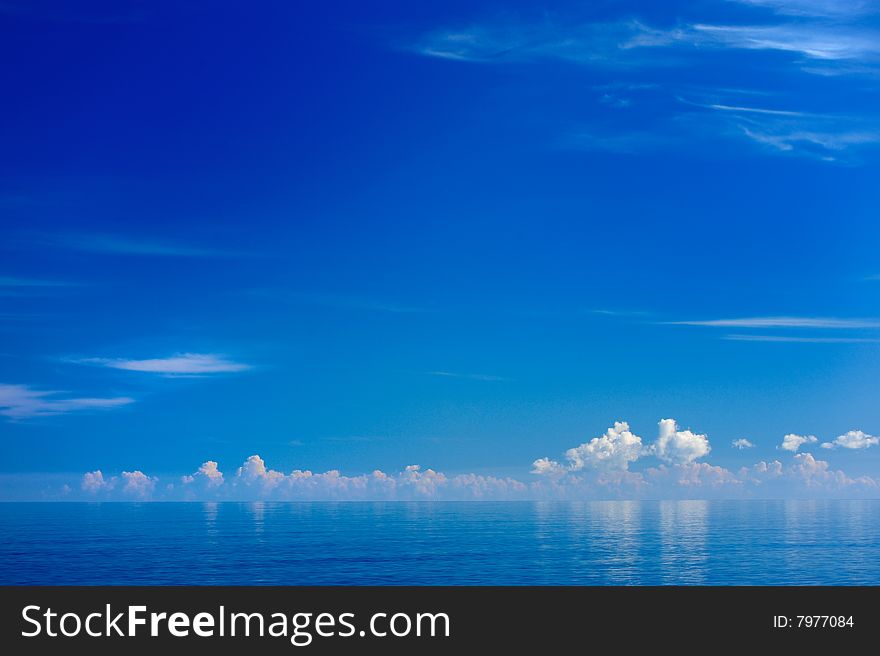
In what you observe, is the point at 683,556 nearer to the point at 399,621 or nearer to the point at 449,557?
the point at 449,557

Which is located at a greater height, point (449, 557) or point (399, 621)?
point (399, 621)

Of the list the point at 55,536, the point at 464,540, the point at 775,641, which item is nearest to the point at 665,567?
the point at 464,540

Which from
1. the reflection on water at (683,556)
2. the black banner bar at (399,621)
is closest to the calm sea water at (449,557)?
the reflection on water at (683,556)

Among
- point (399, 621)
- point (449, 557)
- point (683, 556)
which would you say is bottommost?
point (449, 557)

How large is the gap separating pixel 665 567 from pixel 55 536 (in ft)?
255

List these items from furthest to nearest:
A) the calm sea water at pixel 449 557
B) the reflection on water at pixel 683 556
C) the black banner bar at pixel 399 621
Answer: the calm sea water at pixel 449 557, the reflection on water at pixel 683 556, the black banner bar at pixel 399 621

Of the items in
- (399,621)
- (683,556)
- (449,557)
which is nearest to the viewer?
(399,621)

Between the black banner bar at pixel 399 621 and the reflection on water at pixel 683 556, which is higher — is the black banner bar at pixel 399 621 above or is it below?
above

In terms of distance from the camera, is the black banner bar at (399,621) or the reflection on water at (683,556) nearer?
the black banner bar at (399,621)

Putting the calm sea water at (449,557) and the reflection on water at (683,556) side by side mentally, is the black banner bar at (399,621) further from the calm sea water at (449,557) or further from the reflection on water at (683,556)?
the reflection on water at (683,556)

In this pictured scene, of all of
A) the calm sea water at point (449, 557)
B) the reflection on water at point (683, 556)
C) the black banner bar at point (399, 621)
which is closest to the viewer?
the black banner bar at point (399, 621)

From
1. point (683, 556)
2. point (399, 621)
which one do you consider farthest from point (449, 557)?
point (399, 621)

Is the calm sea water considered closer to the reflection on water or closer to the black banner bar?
the reflection on water

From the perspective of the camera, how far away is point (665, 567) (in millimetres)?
64125
